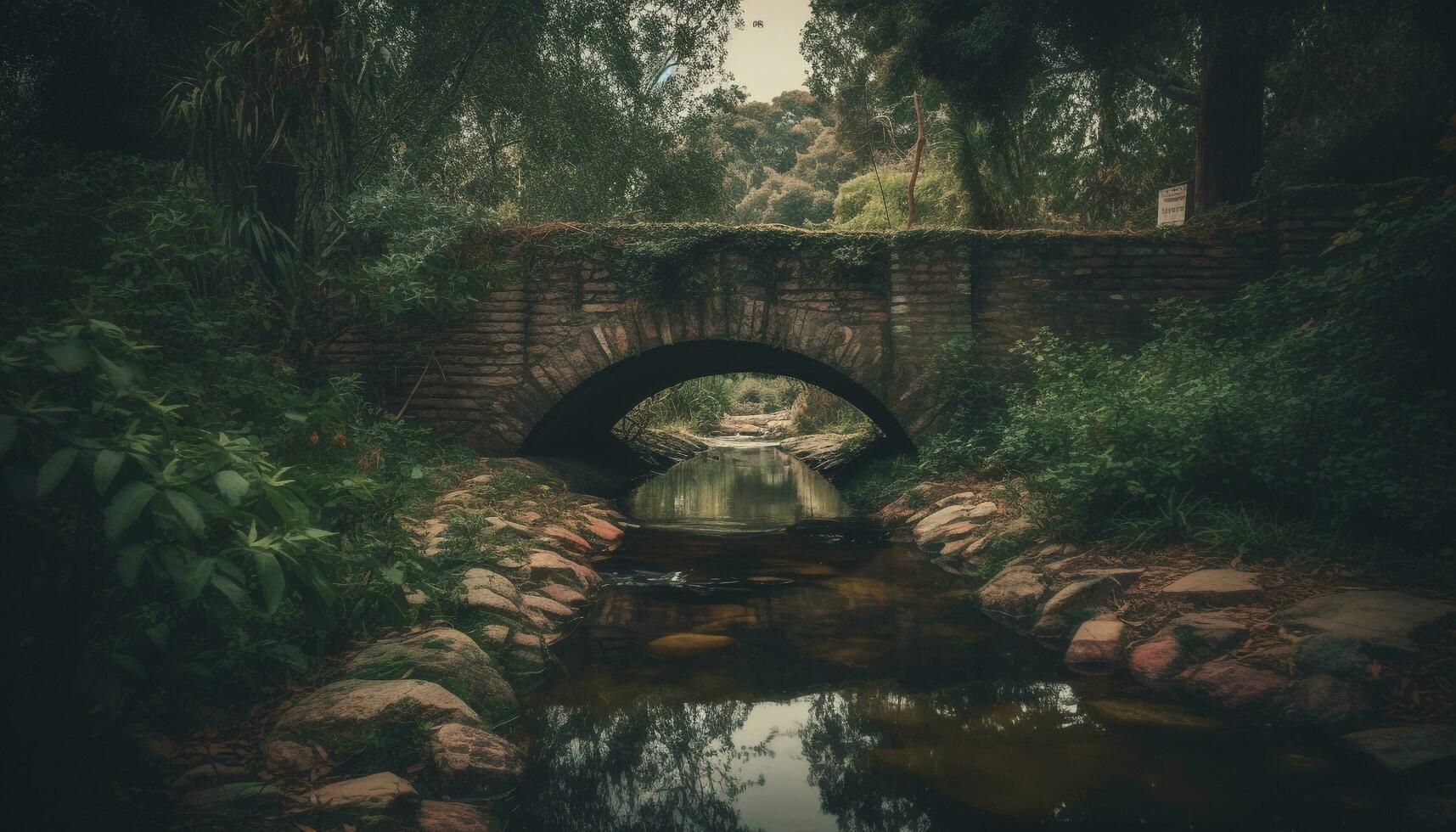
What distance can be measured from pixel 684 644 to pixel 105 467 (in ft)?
9.96

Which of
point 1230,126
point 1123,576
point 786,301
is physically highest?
point 1230,126

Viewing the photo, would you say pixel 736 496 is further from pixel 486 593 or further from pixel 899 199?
pixel 899 199

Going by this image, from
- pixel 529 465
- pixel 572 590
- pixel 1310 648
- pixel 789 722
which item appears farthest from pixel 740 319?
pixel 1310 648

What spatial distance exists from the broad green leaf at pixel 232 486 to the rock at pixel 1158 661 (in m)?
3.48

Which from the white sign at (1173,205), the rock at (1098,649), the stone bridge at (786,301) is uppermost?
the white sign at (1173,205)

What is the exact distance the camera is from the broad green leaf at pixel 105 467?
61.4 inches

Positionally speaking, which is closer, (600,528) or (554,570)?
(554,570)

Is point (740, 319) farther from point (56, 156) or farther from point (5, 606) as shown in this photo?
point (5, 606)

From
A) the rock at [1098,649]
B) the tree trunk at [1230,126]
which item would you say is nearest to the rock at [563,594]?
the rock at [1098,649]

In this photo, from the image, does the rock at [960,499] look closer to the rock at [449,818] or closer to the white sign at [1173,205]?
the white sign at [1173,205]

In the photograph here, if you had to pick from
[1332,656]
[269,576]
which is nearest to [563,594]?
[269,576]

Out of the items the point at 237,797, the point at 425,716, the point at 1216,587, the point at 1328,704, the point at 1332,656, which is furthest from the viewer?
the point at 1216,587

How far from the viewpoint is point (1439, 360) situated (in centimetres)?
386

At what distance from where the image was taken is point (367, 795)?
87.4 inches
